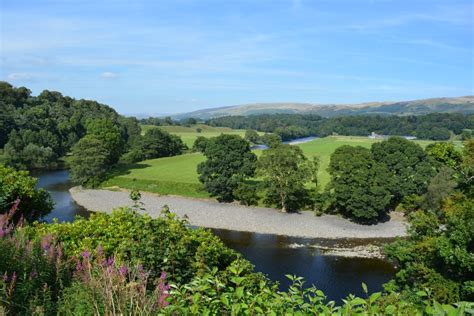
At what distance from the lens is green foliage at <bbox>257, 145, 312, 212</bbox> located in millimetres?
41406

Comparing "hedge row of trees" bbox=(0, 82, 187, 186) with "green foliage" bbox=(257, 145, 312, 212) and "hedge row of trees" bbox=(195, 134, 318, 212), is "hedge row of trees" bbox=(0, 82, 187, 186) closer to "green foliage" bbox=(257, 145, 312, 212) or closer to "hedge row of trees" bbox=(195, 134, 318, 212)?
"hedge row of trees" bbox=(195, 134, 318, 212)

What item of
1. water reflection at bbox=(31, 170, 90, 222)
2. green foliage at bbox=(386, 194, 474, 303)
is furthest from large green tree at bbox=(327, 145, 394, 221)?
water reflection at bbox=(31, 170, 90, 222)

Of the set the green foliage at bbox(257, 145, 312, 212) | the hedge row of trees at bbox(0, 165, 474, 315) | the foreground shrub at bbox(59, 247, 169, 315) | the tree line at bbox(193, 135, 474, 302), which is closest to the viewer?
the hedge row of trees at bbox(0, 165, 474, 315)

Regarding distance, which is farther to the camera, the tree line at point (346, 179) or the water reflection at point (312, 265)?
the tree line at point (346, 179)

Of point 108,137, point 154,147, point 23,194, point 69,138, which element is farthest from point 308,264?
point 69,138

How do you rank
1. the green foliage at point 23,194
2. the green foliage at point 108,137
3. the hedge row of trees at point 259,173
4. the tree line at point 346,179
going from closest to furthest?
1. the green foliage at point 23,194
2. the tree line at point 346,179
3. the hedge row of trees at point 259,173
4. the green foliage at point 108,137

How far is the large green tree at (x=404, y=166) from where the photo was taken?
132ft

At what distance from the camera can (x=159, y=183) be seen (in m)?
54.6

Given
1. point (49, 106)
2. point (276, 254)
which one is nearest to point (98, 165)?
point (276, 254)

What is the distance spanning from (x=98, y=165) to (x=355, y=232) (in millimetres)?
37251

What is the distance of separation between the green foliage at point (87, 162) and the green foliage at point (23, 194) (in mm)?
38998

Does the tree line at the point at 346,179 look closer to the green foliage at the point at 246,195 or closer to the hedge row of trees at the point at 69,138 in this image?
the green foliage at the point at 246,195

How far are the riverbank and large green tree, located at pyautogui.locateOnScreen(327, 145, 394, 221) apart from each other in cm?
149

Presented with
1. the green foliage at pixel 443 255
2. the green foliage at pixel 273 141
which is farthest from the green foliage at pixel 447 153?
the green foliage at pixel 273 141
